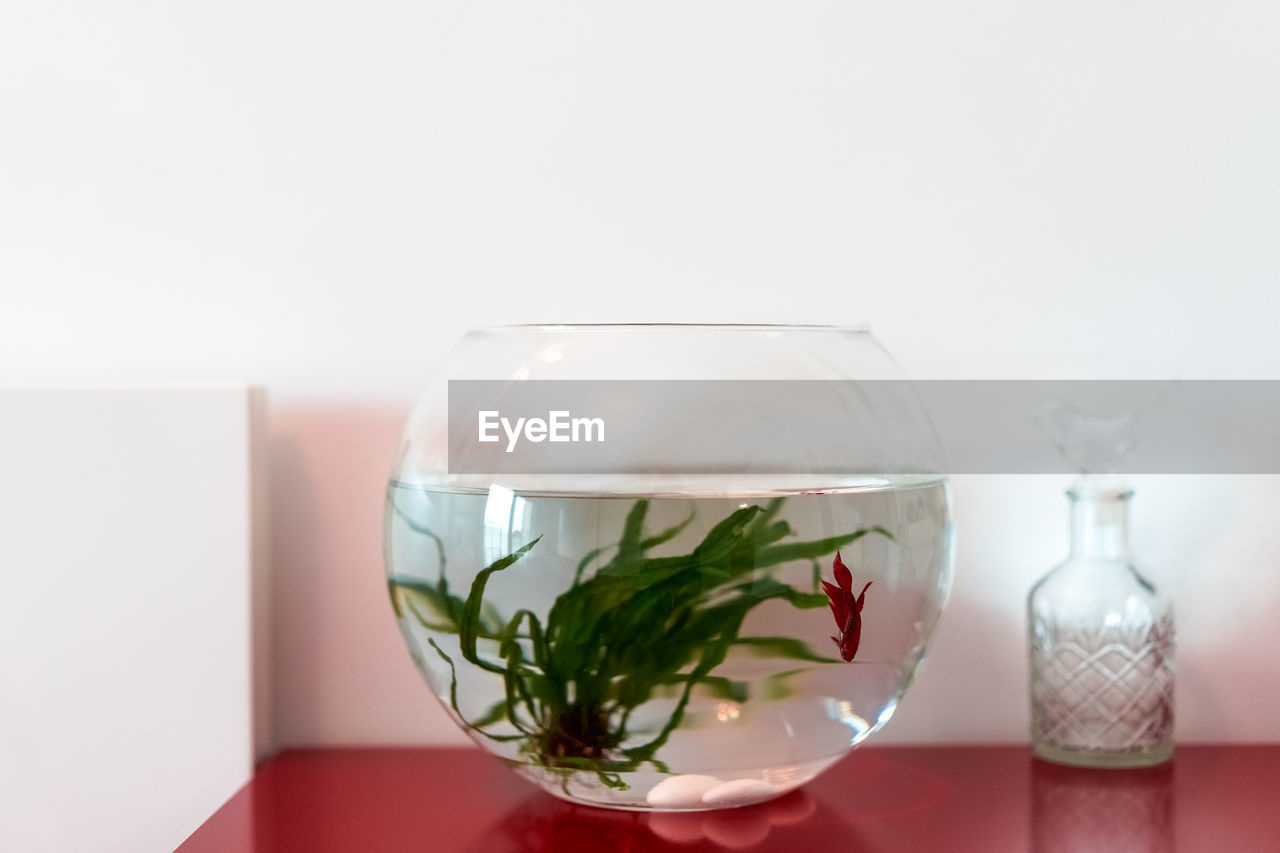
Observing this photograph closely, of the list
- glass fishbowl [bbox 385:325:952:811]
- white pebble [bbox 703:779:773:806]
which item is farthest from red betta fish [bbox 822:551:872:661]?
white pebble [bbox 703:779:773:806]

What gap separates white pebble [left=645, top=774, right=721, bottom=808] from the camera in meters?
0.68

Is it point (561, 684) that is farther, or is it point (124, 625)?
point (124, 625)

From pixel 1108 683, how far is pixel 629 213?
506 mm

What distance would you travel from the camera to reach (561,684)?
25.9 inches

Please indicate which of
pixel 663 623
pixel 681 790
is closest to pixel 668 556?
pixel 663 623

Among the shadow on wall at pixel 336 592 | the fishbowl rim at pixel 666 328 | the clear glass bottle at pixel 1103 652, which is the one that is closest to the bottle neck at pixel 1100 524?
the clear glass bottle at pixel 1103 652

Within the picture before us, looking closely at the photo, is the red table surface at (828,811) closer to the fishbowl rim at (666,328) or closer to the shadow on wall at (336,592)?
the shadow on wall at (336,592)

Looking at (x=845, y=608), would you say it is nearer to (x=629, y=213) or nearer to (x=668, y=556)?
(x=668, y=556)

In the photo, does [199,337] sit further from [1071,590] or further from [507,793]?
[1071,590]

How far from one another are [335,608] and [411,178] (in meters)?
0.35

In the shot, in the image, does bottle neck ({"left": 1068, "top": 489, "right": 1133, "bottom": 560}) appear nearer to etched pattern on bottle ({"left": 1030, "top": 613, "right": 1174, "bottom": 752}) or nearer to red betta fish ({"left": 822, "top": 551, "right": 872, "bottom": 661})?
etched pattern on bottle ({"left": 1030, "top": 613, "right": 1174, "bottom": 752})

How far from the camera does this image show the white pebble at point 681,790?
68 centimetres

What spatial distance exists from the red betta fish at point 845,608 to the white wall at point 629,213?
0.29m

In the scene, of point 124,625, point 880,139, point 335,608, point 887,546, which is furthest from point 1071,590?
point 124,625
